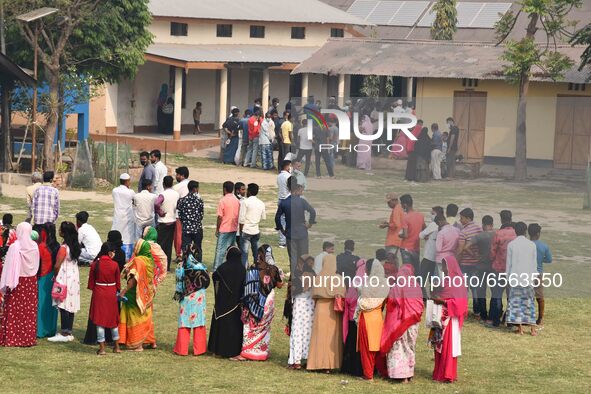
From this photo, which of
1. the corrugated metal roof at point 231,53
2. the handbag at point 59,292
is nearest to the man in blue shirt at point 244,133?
the corrugated metal roof at point 231,53

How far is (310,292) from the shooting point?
44.4ft

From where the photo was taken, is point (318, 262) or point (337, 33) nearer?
point (318, 262)

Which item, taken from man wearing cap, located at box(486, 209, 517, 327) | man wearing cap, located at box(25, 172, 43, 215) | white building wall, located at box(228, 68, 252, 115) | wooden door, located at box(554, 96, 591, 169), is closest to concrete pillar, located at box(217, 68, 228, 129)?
white building wall, located at box(228, 68, 252, 115)

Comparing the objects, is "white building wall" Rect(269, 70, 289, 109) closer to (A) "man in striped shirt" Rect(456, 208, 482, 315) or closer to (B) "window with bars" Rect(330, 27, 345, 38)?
(B) "window with bars" Rect(330, 27, 345, 38)

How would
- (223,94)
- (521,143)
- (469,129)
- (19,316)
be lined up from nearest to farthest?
(19,316), (469,129), (521,143), (223,94)

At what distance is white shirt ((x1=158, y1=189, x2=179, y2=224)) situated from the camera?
17688mm

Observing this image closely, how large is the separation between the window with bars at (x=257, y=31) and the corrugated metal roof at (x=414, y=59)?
4624 mm

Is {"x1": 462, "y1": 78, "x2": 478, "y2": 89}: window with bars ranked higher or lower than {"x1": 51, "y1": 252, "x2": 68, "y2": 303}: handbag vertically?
higher

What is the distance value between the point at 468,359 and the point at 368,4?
38.0 metres

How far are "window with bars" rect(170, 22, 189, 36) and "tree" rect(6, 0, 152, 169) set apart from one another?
20.6ft

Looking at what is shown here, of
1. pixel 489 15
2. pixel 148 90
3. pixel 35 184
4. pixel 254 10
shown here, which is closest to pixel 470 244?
pixel 35 184

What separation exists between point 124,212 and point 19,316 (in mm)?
3855

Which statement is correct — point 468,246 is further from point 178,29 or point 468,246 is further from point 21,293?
point 178,29

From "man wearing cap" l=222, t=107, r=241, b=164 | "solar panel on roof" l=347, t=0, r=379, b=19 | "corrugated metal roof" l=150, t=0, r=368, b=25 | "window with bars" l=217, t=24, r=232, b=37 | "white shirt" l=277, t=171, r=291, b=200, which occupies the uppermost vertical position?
"solar panel on roof" l=347, t=0, r=379, b=19
